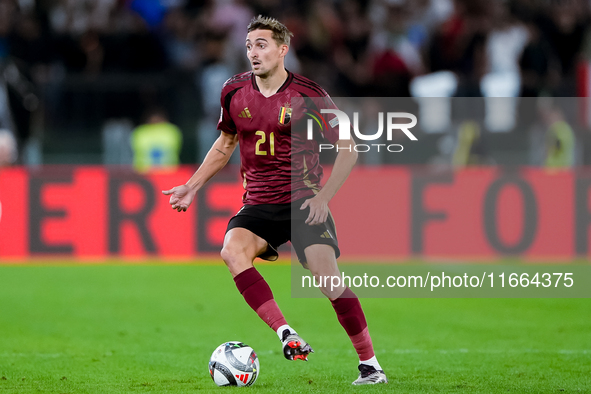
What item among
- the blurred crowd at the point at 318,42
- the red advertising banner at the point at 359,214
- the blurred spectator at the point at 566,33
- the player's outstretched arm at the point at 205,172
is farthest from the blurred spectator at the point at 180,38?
the player's outstretched arm at the point at 205,172

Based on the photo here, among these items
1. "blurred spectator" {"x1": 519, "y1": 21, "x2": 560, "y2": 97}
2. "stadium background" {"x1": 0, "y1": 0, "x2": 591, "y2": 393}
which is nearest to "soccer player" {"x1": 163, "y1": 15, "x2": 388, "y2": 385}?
"stadium background" {"x1": 0, "y1": 0, "x2": 591, "y2": 393}

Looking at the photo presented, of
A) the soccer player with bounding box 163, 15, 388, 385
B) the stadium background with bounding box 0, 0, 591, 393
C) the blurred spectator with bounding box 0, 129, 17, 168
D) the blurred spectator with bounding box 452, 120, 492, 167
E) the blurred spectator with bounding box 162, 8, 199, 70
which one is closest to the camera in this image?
the soccer player with bounding box 163, 15, 388, 385

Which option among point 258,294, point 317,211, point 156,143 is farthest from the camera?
point 156,143

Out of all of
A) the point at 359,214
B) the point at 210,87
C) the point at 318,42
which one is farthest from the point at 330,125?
the point at 318,42

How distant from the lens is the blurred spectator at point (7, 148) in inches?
469

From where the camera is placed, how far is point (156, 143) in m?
13.3

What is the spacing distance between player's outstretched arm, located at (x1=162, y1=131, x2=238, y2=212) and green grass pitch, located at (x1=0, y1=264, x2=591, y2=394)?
3.70 feet

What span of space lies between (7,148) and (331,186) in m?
8.35

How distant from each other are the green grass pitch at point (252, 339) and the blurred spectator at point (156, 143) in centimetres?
266

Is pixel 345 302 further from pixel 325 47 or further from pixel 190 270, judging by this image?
pixel 325 47

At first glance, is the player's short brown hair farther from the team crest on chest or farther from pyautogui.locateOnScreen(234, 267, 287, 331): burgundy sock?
pyautogui.locateOnScreen(234, 267, 287, 331): burgundy sock

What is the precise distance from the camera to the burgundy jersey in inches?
217

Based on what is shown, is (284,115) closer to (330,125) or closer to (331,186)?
(330,125)

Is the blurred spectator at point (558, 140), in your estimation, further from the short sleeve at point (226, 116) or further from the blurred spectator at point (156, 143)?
the short sleeve at point (226, 116)
